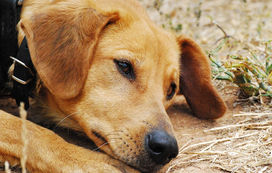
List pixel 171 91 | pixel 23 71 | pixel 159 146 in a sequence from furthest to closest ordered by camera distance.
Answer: pixel 171 91
pixel 23 71
pixel 159 146

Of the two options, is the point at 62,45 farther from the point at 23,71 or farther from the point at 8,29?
the point at 8,29

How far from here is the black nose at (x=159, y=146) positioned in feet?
8.10

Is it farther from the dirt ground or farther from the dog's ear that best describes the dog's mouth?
the dog's ear

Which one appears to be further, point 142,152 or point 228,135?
point 228,135

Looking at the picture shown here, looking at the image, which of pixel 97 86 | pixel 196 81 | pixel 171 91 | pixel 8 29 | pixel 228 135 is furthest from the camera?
pixel 196 81

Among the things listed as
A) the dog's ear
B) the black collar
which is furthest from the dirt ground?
the dog's ear

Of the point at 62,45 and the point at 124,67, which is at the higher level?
the point at 62,45

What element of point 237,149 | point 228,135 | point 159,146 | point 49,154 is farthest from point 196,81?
point 49,154

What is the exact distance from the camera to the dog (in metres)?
2.54

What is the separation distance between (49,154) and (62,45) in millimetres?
800

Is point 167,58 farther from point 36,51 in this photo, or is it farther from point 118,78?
point 36,51

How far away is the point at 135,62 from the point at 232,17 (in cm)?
484

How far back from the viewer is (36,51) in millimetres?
2801

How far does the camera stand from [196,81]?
13.1 feet
